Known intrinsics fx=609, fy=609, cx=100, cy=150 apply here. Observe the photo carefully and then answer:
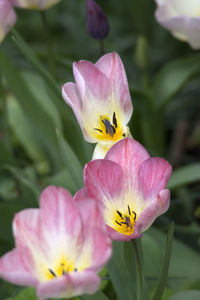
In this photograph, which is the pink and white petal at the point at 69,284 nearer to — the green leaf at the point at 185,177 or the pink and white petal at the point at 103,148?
the pink and white petal at the point at 103,148

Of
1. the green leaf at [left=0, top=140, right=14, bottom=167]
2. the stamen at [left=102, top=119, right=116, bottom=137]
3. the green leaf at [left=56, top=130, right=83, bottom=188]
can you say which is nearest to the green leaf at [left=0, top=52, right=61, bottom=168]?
the green leaf at [left=0, top=140, right=14, bottom=167]

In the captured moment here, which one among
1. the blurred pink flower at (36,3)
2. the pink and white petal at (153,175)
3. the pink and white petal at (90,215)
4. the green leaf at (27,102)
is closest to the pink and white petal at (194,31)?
the blurred pink flower at (36,3)

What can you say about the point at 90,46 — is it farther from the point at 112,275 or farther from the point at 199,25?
the point at 112,275

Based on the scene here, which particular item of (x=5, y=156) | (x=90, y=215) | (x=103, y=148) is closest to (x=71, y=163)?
(x=103, y=148)

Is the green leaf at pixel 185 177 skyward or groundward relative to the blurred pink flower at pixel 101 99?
groundward

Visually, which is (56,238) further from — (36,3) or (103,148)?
(36,3)

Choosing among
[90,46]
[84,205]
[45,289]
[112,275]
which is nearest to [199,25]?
[112,275]
